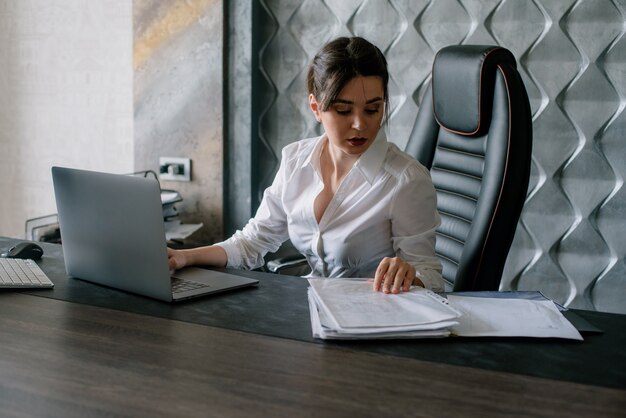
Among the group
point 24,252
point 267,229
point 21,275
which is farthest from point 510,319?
point 24,252

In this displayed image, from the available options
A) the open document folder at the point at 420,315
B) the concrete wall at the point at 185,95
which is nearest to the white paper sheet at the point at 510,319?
the open document folder at the point at 420,315

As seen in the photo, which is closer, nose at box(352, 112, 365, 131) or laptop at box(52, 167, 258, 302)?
laptop at box(52, 167, 258, 302)

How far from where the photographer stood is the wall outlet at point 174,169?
270 cm

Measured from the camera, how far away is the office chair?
180 cm

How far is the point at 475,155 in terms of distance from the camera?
6.45ft

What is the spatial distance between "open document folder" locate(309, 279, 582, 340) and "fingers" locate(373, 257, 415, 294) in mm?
17

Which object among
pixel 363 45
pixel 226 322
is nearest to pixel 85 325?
pixel 226 322

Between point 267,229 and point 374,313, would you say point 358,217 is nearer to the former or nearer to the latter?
point 267,229

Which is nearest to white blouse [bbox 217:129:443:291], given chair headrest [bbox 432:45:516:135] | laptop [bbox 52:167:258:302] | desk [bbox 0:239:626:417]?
chair headrest [bbox 432:45:516:135]

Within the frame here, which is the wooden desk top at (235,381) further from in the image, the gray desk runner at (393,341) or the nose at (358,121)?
the nose at (358,121)

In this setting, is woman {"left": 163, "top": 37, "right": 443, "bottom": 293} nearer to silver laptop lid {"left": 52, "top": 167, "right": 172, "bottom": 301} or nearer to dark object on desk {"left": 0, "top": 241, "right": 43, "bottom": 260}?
silver laptop lid {"left": 52, "top": 167, "right": 172, "bottom": 301}

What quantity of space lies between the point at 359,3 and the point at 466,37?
38 centimetres

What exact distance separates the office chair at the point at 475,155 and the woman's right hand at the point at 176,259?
38cm

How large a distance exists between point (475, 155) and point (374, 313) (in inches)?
31.4
